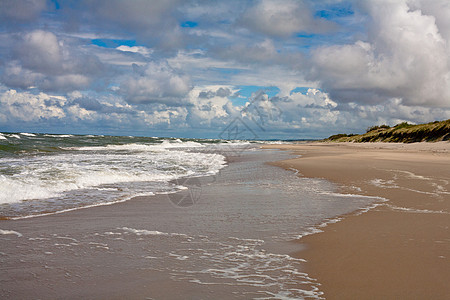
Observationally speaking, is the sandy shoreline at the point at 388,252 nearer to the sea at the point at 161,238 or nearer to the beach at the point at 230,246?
the beach at the point at 230,246

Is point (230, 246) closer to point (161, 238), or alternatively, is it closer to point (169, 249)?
point (169, 249)

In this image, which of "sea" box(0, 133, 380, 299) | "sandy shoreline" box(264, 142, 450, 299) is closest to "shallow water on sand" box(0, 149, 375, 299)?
"sea" box(0, 133, 380, 299)

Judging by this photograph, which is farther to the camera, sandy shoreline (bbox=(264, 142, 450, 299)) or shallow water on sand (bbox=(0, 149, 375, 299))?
shallow water on sand (bbox=(0, 149, 375, 299))

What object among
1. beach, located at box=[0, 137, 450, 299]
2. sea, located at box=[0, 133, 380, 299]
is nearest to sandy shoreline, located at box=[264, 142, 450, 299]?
beach, located at box=[0, 137, 450, 299]

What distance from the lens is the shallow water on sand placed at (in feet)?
10.4

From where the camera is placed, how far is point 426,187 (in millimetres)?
8812

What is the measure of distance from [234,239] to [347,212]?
262 centimetres

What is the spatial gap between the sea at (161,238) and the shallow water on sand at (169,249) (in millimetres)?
12

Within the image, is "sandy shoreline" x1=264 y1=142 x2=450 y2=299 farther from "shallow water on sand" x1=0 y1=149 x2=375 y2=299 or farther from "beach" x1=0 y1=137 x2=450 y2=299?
"shallow water on sand" x1=0 y1=149 x2=375 y2=299

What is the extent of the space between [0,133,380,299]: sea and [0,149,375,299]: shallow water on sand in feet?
0.04

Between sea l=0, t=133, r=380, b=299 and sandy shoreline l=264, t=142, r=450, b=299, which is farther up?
sandy shoreline l=264, t=142, r=450, b=299

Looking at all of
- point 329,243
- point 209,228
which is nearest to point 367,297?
point 329,243

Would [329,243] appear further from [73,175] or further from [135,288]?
[73,175]

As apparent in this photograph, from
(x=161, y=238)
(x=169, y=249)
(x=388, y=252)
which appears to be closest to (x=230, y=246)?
(x=169, y=249)
